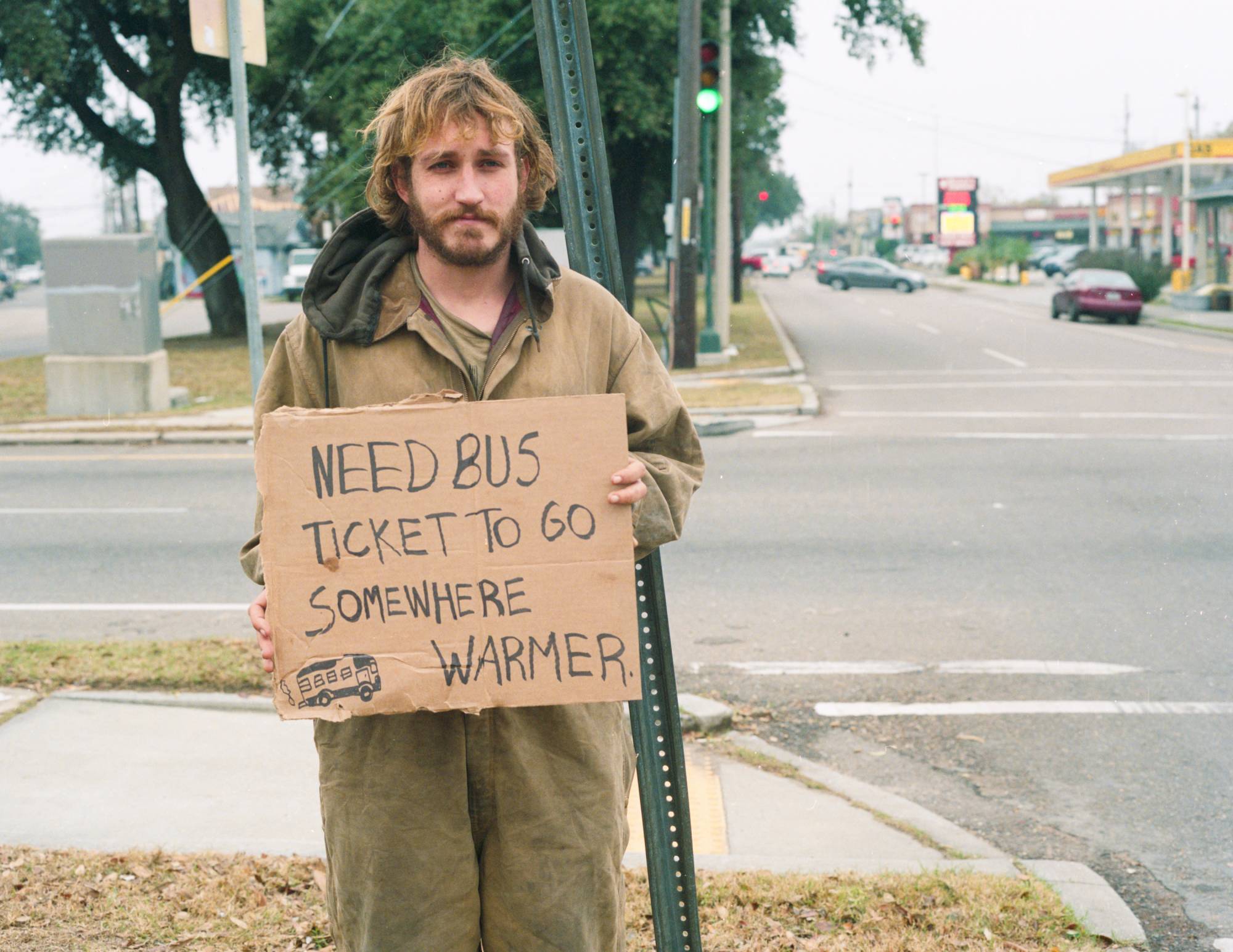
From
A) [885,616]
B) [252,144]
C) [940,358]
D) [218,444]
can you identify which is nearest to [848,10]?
[940,358]

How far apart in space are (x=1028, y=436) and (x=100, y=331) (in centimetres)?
1083

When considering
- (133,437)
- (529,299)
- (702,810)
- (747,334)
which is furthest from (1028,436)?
(747,334)

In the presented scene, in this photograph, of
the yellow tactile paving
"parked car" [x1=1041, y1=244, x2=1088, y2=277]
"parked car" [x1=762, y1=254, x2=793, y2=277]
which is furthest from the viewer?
"parked car" [x1=762, y1=254, x2=793, y2=277]

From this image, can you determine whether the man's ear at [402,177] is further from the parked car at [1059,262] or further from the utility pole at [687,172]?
the parked car at [1059,262]

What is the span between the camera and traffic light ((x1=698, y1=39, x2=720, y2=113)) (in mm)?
18219

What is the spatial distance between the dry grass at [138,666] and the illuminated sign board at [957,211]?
62.2 m

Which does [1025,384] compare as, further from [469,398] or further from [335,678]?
[335,678]

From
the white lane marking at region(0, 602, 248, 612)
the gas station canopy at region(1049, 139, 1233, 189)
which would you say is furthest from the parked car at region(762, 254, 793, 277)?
the white lane marking at region(0, 602, 248, 612)

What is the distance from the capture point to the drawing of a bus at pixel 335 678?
2205 mm

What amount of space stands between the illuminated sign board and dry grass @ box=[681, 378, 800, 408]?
4941 centimetres

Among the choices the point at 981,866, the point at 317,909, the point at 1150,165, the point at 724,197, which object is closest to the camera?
the point at 317,909

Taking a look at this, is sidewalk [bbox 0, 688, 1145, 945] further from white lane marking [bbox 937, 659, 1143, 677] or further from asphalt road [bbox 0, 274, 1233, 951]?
white lane marking [bbox 937, 659, 1143, 677]

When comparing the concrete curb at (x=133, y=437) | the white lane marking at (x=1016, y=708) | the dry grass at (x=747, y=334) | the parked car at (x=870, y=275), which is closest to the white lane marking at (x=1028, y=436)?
the dry grass at (x=747, y=334)

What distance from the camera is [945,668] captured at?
241 inches
